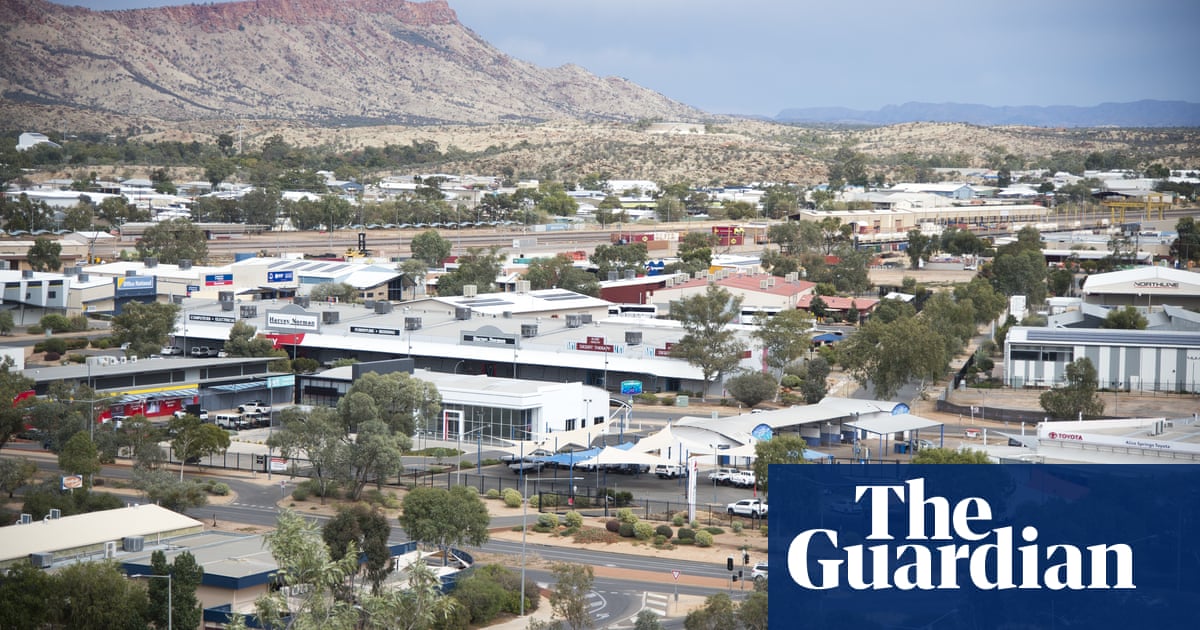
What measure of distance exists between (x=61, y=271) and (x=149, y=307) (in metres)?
23.9

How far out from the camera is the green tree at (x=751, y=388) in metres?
42.9

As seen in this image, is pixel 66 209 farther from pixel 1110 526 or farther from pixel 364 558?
pixel 1110 526

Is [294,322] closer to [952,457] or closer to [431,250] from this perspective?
[431,250]

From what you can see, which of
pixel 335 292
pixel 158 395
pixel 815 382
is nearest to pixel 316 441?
pixel 158 395

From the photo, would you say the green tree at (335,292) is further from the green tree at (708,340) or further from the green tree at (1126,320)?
the green tree at (1126,320)

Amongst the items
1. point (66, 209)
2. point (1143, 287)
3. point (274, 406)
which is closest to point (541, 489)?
point (274, 406)

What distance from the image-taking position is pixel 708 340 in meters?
45.4

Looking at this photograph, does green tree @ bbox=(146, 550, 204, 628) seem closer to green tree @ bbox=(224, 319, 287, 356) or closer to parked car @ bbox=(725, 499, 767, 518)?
parked car @ bbox=(725, 499, 767, 518)

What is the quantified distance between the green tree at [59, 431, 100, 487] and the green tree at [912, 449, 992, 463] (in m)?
16.9

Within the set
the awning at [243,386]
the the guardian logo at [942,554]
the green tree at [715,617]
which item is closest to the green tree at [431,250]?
the awning at [243,386]

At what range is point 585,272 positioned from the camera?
68.4 meters

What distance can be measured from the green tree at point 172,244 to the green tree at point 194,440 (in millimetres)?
39053

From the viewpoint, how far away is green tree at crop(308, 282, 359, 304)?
6034 cm

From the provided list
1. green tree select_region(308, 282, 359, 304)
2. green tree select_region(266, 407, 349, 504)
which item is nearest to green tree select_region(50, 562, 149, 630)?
green tree select_region(266, 407, 349, 504)
